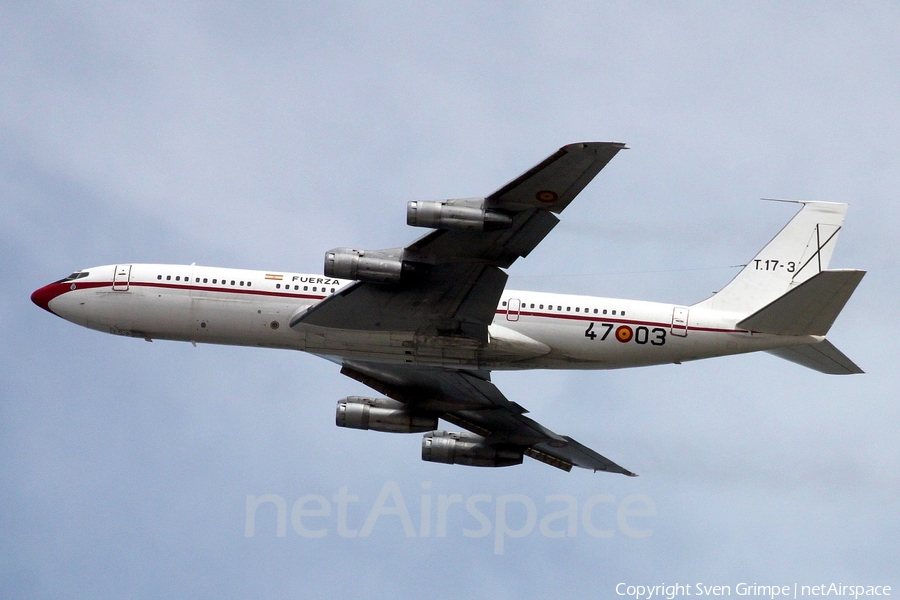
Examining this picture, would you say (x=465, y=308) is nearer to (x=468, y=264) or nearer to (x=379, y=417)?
(x=468, y=264)

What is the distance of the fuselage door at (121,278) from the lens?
4362cm

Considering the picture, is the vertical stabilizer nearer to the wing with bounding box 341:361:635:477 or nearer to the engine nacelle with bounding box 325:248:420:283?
the wing with bounding box 341:361:635:477

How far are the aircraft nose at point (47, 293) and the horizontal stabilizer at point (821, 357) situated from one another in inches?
1043

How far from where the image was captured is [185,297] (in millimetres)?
42719

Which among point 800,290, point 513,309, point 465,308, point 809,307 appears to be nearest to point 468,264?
point 465,308

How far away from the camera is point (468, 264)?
126ft

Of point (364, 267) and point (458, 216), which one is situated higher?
point (458, 216)

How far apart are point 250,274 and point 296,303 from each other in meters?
2.17

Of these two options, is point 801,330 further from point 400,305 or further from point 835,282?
point 400,305

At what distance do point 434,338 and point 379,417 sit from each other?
311 inches

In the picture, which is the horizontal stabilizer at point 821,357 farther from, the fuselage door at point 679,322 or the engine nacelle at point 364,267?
the engine nacelle at point 364,267

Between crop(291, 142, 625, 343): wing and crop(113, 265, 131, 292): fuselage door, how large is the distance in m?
7.27

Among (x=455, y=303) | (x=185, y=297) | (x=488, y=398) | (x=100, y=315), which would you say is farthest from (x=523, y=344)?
(x=100, y=315)

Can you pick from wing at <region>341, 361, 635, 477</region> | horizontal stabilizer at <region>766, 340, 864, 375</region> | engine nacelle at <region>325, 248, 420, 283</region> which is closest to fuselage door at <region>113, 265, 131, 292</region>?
wing at <region>341, 361, 635, 477</region>
